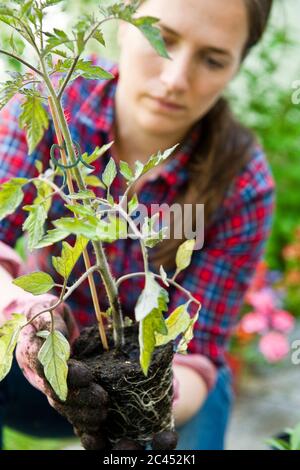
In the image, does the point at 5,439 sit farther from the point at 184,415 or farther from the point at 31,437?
the point at 184,415

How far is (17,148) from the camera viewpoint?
4.72 ft

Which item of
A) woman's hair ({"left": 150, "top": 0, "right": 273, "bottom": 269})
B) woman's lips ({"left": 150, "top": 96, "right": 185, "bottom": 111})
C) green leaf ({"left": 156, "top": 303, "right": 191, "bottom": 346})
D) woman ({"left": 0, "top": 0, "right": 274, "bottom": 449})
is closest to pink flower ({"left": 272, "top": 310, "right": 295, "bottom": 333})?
woman ({"left": 0, "top": 0, "right": 274, "bottom": 449})

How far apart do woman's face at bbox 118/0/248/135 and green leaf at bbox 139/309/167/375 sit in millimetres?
705

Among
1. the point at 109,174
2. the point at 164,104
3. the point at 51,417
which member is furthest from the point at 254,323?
the point at 109,174

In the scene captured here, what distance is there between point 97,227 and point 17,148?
810mm

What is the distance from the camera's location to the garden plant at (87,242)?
0.68m

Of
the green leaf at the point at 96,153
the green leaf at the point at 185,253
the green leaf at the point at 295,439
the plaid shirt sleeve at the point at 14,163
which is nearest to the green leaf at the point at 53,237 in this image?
the green leaf at the point at 96,153

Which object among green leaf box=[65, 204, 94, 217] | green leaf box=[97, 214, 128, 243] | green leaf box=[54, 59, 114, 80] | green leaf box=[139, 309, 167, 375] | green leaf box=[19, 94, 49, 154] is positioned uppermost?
green leaf box=[54, 59, 114, 80]

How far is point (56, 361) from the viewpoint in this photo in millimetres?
763

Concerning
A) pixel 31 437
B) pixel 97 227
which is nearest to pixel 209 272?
pixel 31 437

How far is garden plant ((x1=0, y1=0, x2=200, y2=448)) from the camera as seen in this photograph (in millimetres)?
679

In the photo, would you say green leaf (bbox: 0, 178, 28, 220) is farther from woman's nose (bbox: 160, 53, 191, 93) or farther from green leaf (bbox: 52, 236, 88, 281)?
woman's nose (bbox: 160, 53, 191, 93)

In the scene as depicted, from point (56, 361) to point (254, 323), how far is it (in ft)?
5.87

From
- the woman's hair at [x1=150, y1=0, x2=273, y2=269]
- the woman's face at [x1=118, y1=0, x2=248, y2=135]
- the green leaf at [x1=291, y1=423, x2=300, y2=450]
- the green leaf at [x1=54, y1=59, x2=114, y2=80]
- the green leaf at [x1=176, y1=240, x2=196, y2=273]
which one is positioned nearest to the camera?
the green leaf at [x1=54, y1=59, x2=114, y2=80]
